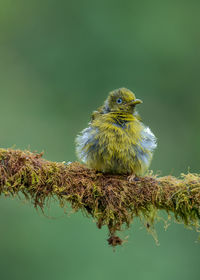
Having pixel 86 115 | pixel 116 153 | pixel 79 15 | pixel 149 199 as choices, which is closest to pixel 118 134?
pixel 116 153

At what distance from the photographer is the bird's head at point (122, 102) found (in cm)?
486

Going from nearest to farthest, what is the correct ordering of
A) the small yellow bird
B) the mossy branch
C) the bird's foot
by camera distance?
the mossy branch
the bird's foot
the small yellow bird

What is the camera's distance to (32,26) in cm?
1105

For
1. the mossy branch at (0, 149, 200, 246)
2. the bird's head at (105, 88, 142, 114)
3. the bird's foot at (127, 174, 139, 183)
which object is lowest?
the mossy branch at (0, 149, 200, 246)

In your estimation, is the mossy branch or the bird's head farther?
the bird's head

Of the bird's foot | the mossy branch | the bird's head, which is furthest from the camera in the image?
the bird's head

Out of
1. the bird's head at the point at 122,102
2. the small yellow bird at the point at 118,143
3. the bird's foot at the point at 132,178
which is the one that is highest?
the bird's head at the point at 122,102

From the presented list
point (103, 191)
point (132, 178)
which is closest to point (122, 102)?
point (132, 178)

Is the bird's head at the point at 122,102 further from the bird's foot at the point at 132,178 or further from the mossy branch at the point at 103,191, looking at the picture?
the mossy branch at the point at 103,191

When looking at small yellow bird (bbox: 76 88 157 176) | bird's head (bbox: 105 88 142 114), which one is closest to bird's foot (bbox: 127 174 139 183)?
small yellow bird (bbox: 76 88 157 176)

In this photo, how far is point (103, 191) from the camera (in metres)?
3.85

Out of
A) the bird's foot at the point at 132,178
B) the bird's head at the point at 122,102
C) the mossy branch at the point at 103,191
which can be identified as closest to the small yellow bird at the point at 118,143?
the bird's head at the point at 122,102

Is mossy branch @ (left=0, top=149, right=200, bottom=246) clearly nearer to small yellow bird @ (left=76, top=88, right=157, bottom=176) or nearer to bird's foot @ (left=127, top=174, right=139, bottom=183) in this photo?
bird's foot @ (left=127, top=174, right=139, bottom=183)

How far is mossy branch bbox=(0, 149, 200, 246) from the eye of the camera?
3.54 metres
